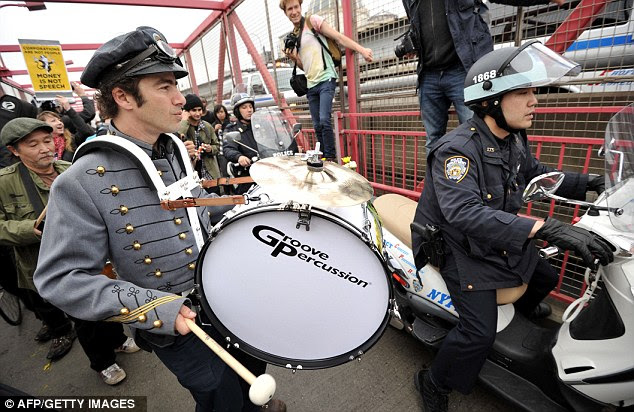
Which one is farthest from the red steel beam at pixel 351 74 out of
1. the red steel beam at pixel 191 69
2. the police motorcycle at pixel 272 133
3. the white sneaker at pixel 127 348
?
the red steel beam at pixel 191 69

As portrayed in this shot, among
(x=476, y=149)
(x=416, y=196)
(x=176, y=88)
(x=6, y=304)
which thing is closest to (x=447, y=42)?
(x=476, y=149)

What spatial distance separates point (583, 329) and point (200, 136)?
4.74m

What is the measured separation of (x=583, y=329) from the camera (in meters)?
1.58

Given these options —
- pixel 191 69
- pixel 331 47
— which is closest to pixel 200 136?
pixel 331 47

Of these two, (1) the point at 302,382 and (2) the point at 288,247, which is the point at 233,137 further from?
(2) the point at 288,247

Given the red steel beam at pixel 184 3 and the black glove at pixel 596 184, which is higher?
the red steel beam at pixel 184 3

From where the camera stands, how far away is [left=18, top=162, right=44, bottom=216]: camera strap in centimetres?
239

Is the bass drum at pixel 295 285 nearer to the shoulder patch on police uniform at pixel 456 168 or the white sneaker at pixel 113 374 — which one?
the shoulder patch on police uniform at pixel 456 168

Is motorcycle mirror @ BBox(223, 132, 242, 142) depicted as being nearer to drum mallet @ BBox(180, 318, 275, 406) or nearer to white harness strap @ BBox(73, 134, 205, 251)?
white harness strap @ BBox(73, 134, 205, 251)

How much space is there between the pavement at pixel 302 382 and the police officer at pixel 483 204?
28cm

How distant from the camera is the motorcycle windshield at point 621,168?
133 cm

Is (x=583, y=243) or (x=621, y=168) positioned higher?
(x=621, y=168)

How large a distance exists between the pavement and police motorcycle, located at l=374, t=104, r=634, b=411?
310 mm

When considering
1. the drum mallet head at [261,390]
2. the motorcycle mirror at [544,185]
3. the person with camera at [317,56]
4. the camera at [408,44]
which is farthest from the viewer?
the person with camera at [317,56]
